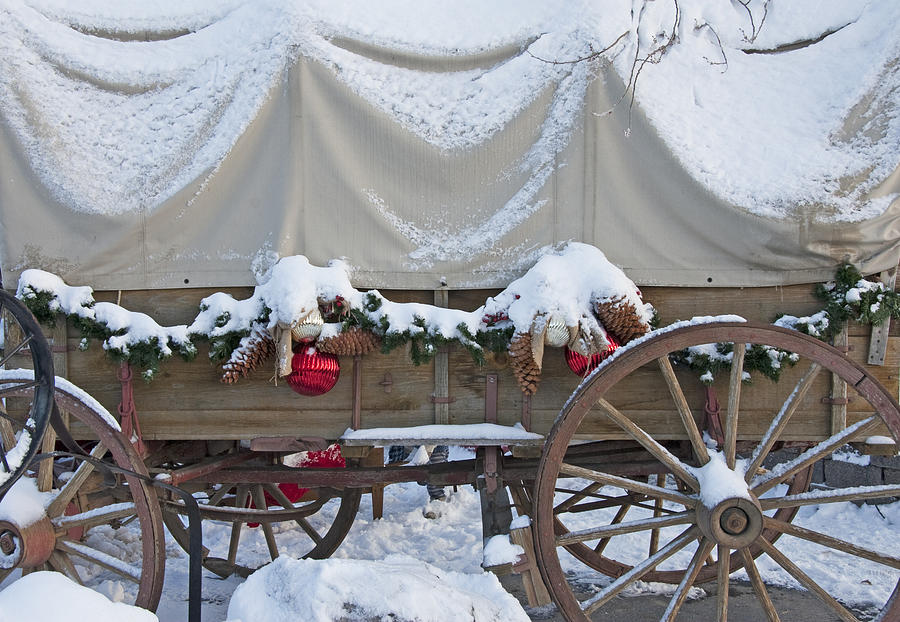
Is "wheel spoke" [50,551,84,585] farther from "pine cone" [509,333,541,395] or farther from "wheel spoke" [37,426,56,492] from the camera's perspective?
"pine cone" [509,333,541,395]

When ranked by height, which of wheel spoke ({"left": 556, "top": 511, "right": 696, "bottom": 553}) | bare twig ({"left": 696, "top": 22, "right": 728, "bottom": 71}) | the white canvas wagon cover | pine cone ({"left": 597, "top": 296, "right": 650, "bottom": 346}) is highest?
bare twig ({"left": 696, "top": 22, "right": 728, "bottom": 71})

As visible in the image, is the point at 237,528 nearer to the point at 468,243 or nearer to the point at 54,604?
the point at 54,604

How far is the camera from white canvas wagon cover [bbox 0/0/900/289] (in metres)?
2.89

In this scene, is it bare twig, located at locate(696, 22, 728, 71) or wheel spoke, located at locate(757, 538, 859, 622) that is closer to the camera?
wheel spoke, located at locate(757, 538, 859, 622)

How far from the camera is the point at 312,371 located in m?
2.86

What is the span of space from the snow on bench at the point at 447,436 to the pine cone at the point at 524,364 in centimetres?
17

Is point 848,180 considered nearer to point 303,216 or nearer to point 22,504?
point 303,216

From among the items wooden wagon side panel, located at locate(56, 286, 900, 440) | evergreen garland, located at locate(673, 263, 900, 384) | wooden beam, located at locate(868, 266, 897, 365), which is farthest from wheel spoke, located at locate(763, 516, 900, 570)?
wooden beam, located at locate(868, 266, 897, 365)

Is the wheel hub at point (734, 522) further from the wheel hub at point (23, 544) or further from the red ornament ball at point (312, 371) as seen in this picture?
the wheel hub at point (23, 544)

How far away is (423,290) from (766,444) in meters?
1.39

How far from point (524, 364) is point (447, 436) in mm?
417

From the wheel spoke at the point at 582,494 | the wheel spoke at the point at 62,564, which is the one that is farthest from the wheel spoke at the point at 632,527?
the wheel spoke at the point at 62,564

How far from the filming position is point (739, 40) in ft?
10.1

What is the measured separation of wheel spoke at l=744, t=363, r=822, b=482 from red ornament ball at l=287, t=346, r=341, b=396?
62.0 inches
